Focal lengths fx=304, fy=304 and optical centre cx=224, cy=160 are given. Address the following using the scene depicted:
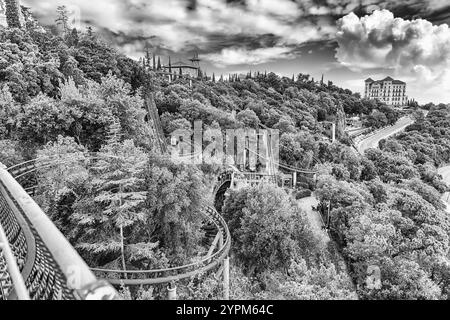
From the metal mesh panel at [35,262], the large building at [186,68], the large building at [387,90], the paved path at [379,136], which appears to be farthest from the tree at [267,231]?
the large building at [387,90]

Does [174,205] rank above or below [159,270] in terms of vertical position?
above

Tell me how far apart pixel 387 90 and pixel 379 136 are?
48.2 metres

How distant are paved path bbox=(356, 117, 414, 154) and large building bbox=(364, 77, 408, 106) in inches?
647

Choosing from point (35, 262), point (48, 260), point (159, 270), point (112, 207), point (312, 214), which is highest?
point (48, 260)

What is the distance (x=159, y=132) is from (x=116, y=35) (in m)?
10.1

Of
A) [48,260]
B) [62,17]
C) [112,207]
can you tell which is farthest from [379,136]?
[48,260]

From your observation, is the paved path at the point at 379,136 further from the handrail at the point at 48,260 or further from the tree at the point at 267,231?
the handrail at the point at 48,260

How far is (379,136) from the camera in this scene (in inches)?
2480

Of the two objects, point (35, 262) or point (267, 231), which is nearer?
point (35, 262)

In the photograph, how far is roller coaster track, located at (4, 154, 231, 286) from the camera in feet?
26.5

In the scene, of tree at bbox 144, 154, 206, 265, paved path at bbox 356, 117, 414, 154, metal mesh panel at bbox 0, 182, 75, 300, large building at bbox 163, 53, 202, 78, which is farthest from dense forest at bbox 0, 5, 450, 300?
large building at bbox 163, 53, 202, 78

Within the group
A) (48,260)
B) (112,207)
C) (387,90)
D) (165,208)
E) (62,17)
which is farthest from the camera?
(387,90)

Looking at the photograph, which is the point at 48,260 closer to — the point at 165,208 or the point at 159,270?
the point at 159,270
